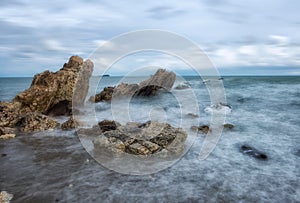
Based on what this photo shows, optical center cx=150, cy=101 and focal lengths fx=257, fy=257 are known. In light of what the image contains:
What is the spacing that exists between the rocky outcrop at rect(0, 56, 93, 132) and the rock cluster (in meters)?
4.88

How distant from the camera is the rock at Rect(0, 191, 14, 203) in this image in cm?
633

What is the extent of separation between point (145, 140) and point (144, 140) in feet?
0.15

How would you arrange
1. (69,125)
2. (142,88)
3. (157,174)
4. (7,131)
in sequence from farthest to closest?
1. (142,88)
2. (69,125)
3. (7,131)
4. (157,174)

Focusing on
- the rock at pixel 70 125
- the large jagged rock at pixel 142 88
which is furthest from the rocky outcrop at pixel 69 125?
the large jagged rock at pixel 142 88

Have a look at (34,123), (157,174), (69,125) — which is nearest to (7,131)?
(34,123)

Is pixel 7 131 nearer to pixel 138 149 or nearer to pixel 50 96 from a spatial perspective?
pixel 50 96

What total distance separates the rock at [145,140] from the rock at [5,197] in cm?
435

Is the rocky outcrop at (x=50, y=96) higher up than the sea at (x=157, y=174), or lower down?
higher up

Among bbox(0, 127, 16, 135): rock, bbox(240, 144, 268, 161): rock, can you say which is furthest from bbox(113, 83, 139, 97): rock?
bbox(240, 144, 268, 161): rock

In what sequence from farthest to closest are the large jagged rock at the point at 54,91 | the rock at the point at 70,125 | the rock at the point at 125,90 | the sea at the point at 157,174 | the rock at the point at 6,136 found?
the rock at the point at 125,90 → the large jagged rock at the point at 54,91 → the rock at the point at 70,125 → the rock at the point at 6,136 → the sea at the point at 157,174

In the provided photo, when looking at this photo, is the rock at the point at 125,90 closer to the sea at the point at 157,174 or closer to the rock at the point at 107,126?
the rock at the point at 107,126

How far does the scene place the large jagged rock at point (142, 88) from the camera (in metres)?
28.9

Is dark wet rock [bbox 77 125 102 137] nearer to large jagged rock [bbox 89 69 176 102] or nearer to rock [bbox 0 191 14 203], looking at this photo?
rock [bbox 0 191 14 203]

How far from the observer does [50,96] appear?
19.0m
